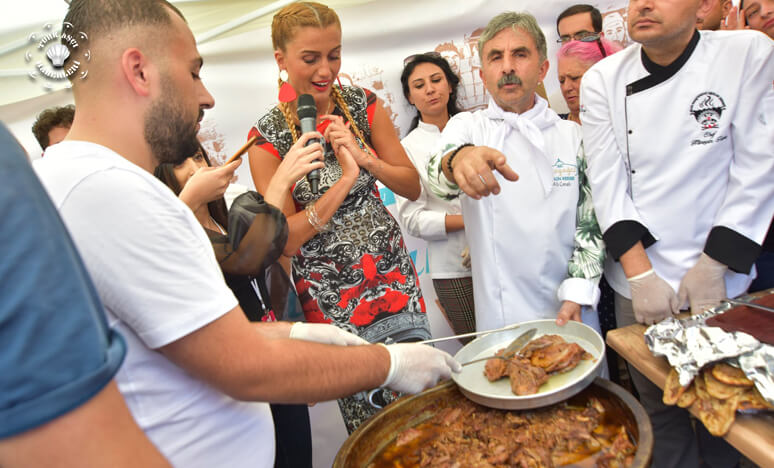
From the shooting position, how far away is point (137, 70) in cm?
102

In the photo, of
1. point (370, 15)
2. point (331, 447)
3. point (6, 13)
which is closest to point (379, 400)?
point (331, 447)

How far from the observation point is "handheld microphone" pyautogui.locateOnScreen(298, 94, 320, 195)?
1.99m

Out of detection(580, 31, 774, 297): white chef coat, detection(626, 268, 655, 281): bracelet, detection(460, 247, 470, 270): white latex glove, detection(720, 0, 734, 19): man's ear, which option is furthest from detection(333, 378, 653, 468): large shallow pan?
detection(720, 0, 734, 19): man's ear

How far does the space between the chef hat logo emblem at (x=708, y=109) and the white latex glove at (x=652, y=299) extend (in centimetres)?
55

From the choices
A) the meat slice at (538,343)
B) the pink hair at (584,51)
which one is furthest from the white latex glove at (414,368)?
the pink hair at (584,51)

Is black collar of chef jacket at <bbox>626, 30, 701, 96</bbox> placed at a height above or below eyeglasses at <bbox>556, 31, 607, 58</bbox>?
below

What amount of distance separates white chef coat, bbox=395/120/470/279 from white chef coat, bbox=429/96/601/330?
0.52 metres

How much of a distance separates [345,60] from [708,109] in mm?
1880

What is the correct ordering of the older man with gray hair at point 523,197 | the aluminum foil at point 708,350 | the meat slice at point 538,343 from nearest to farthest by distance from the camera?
the aluminum foil at point 708,350 < the meat slice at point 538,343 < the older man with gray hair at point 523,197

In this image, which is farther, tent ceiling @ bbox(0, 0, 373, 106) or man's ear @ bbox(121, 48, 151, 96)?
tent ceiling @ bbox(0, 0, 373, 106)

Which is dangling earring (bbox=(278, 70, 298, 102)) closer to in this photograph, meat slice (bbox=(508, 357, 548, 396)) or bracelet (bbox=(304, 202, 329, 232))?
bracelet (bbox=(304, 202, 329, 232))

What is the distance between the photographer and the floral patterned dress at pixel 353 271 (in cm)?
215

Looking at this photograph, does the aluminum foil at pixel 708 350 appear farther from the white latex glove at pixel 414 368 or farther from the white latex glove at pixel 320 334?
the white latex glove at pixel 320 334

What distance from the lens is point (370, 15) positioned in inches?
111
